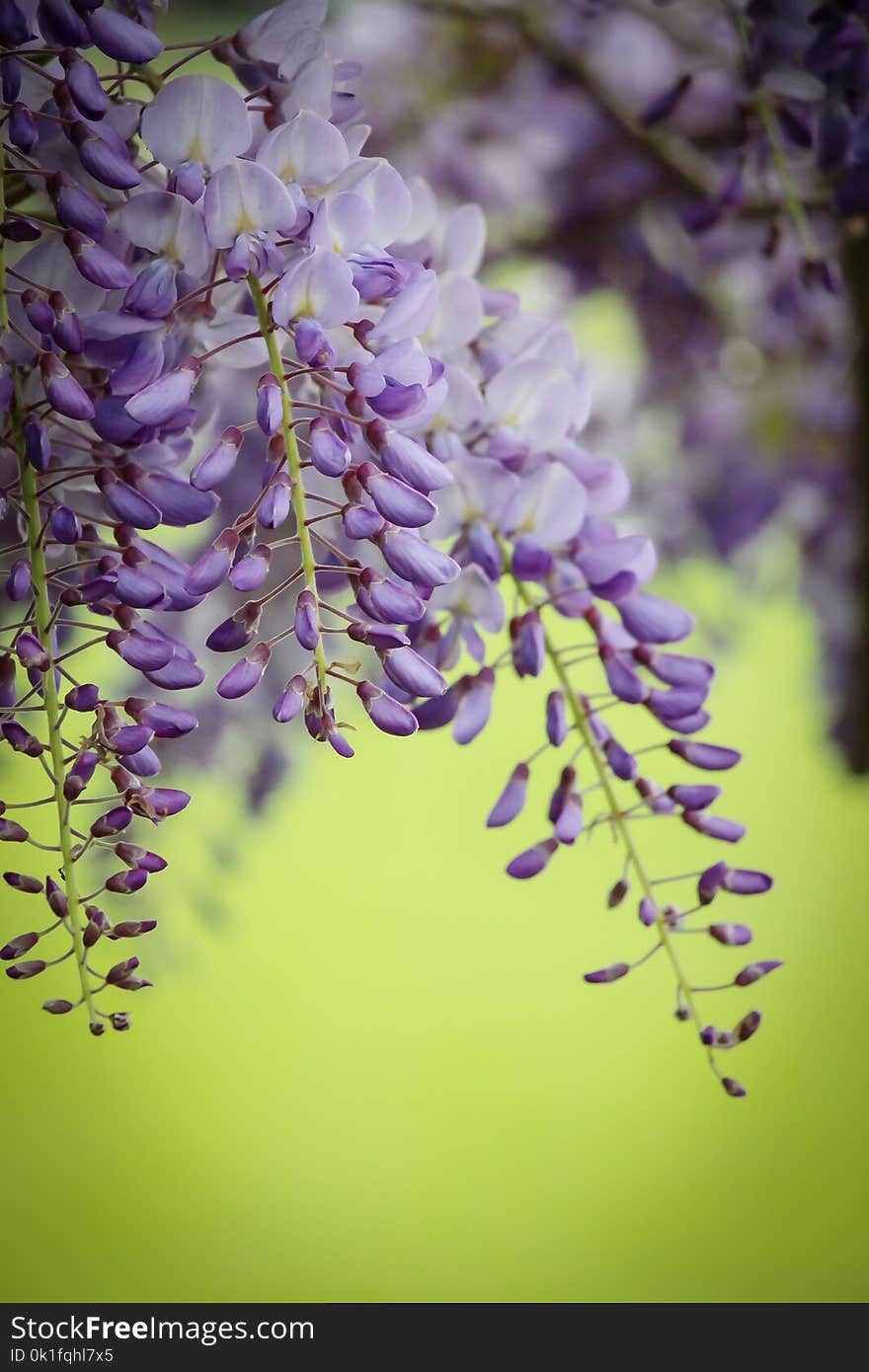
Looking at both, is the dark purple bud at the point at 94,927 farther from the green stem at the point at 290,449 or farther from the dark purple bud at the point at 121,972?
the green stem at the point at 290,449

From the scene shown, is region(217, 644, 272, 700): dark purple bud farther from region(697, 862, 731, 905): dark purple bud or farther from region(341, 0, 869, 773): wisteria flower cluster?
region(341, 0, 869, 773): wisteria flower cluster

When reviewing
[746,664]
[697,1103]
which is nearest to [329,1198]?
[697,1103]

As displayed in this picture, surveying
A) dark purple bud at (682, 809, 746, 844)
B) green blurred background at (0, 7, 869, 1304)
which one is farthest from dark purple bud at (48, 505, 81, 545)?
green blurred background at (0, 7, 869, 1304)

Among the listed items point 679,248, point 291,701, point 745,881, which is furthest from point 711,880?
point 679,248

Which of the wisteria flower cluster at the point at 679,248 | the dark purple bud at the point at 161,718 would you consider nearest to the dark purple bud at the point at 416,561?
the dark purple bud at the point at 161,718

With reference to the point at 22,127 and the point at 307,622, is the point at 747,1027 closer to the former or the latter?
the point at 307,622
